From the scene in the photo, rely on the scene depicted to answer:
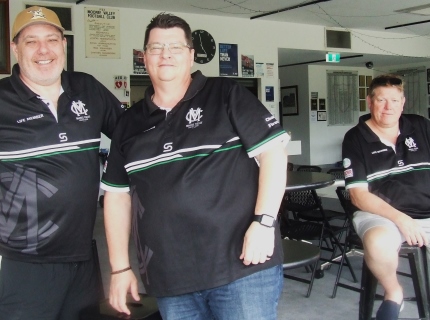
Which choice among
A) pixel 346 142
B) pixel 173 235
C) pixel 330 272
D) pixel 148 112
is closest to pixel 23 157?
pixel 148 112

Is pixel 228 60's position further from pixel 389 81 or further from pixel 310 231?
pixel 389 81

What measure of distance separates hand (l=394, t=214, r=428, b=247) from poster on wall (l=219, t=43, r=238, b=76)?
686 centimetres

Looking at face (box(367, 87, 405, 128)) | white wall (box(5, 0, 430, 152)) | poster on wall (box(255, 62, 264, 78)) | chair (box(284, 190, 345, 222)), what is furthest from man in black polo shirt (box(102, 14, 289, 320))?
poster on wall (box(255, 62, 264, 78))

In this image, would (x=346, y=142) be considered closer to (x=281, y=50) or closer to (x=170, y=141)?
(x=170, y=141)

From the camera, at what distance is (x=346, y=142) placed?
9.63 feet

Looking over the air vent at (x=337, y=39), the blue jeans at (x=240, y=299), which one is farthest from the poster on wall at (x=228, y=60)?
the blue jeans at (x=240, y=299)

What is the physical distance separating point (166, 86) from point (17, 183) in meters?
0.69

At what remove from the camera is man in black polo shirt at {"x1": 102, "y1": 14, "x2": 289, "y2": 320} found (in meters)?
1.49

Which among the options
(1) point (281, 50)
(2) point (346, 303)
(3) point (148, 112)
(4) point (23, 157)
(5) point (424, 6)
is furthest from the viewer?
(1) point (281, 50)

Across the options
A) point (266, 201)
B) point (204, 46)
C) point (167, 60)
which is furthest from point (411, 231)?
point (204, 46)

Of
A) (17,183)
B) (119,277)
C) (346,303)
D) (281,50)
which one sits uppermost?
(281,50)

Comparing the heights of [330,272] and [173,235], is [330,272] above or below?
below

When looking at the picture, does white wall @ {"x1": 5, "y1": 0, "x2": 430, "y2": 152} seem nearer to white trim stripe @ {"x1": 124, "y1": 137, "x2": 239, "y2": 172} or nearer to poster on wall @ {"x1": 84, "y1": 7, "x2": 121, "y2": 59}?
poster on wall @ {"x1": 84, "y1": 7, "x2": 121, "y2": 59}

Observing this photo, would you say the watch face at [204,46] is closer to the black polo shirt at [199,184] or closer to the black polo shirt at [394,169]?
the black polo shirt at [394,169]
